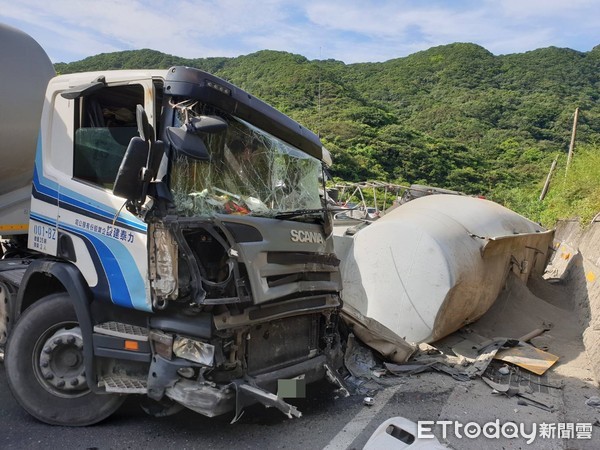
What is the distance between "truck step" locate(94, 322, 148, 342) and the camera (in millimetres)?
3379

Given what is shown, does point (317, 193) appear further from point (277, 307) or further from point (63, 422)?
point (63, 422)

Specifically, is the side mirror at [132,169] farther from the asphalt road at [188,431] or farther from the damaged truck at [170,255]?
the asphalt road at [188,431]

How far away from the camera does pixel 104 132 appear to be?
12.4 ft

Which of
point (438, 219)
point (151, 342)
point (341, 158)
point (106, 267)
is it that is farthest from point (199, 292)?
point (341, 158)

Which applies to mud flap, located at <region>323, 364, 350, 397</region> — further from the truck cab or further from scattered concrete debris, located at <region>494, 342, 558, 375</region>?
scattered concrete debris, located at <region>494, 342, 558, 375</region>

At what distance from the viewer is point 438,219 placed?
6410mm

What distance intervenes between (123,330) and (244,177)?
132 centimetres

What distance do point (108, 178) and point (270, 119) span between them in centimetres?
122

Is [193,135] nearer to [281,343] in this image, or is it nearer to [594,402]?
[281,343]

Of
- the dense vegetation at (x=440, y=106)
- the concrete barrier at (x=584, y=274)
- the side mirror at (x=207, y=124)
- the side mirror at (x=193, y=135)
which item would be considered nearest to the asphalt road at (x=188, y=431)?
the side mirror at (x=193, y=135)

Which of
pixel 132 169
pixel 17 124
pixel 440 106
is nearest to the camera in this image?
pixel 132 169

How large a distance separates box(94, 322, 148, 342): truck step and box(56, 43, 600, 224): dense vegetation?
83.6ft

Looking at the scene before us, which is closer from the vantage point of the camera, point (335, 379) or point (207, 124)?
point (207, 124)

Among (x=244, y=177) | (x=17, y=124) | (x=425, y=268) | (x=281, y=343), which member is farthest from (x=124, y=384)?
(x=425, y=268)
